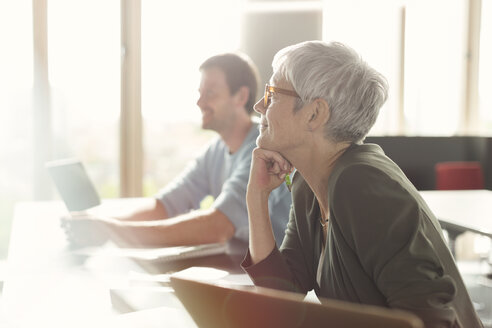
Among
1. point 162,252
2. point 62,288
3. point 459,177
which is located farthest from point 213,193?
point 459,177

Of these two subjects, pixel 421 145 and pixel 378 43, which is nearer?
pixel 421 145

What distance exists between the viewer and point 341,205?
1075 mm

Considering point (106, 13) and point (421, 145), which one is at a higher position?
point (106, 13)

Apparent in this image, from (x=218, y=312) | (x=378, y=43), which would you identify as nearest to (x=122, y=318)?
(x=218, y=312)

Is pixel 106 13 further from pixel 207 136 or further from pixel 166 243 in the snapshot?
pixel 166 243

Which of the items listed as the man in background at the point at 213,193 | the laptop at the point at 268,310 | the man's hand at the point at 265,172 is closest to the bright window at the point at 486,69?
the man in background at the point at 213,193

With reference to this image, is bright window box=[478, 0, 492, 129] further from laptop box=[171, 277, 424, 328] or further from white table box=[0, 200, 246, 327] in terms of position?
laptop box=[171, 277, 424, 328]

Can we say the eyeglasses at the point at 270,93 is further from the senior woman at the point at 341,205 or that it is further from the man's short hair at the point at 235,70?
the man's short hair at the point at 235,70

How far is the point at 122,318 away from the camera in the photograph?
1.11 meters

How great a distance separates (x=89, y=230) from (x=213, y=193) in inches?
36.0

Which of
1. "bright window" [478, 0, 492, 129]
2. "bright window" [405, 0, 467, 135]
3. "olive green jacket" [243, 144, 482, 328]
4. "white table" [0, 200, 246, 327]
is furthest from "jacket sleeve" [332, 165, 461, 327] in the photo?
"bright window" [478, 0, 492, 129]

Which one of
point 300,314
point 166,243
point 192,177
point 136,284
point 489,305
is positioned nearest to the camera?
point 300,314

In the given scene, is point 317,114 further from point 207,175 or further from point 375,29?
point 375,29

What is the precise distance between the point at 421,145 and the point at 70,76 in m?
2.71
